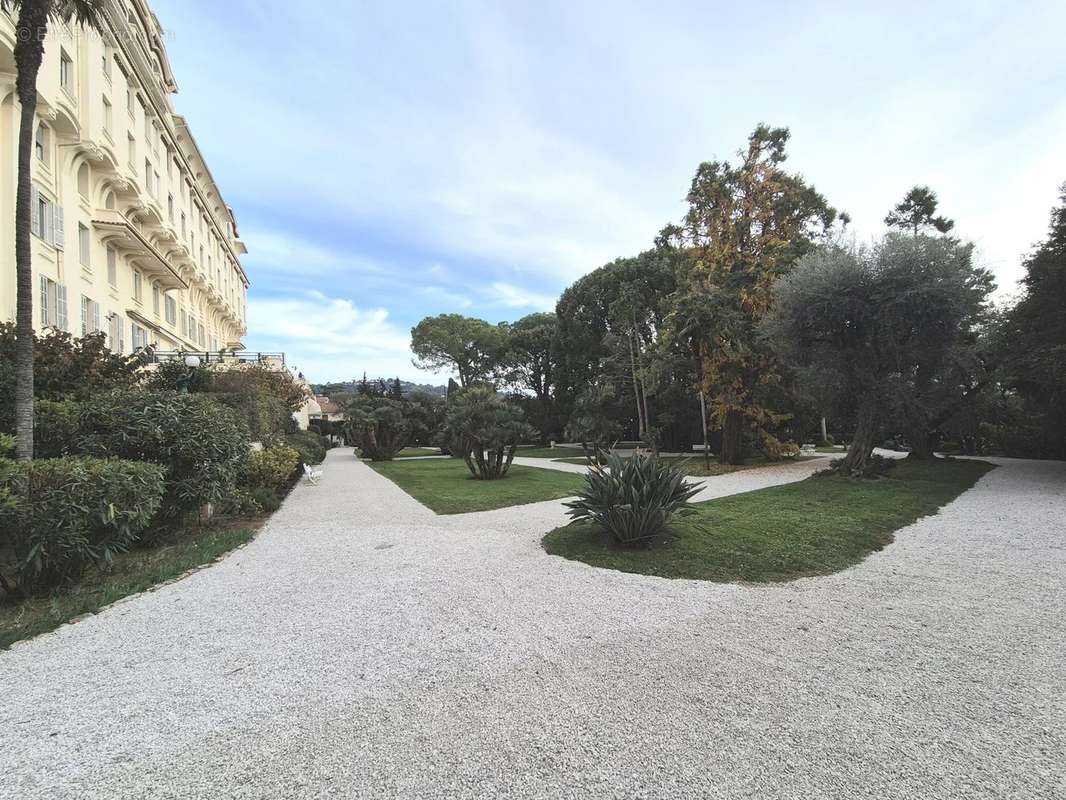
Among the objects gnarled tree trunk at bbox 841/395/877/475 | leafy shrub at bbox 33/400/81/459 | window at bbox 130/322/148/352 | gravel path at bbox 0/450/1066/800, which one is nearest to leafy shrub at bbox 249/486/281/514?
leafy shrub at bbox 33/400/81/459

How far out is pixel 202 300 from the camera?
34.2m

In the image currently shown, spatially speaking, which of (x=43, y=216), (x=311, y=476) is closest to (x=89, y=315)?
(x=43, y=216)

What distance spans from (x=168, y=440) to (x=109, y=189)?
19182 mm

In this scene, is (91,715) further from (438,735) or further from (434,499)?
(434,499)

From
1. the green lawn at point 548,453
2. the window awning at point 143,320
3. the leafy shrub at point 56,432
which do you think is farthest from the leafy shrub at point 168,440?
the green lawn at point 548,453

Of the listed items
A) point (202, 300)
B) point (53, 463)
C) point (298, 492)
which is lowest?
point (298, 492)

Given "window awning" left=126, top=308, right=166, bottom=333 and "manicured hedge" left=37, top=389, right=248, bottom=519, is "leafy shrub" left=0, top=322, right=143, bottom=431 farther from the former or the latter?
"window awning" left=126, top=308, right=166, bottom=333

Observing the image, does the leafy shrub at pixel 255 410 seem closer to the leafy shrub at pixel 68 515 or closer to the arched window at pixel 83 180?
the leafy shrub at pixel 68 515

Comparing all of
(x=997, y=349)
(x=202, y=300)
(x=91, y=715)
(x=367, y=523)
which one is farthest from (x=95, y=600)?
(x=202, y=300)

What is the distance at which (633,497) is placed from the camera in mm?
5938

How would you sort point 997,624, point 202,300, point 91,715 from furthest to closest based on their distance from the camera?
point 202,300
point 997,624
point 91,715

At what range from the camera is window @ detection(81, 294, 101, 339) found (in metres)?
17.7

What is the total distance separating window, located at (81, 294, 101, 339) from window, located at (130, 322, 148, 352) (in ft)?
10.1

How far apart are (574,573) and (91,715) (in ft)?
12.1
